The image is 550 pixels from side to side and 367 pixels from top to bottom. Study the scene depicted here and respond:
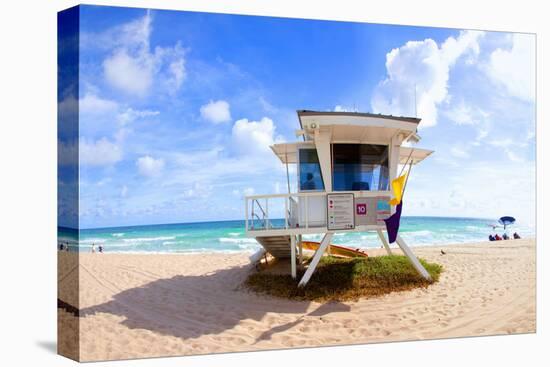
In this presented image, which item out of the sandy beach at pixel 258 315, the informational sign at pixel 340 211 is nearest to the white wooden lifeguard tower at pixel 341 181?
the informational sign at pixel 340 211

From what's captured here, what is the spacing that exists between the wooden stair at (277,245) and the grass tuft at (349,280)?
68 cm

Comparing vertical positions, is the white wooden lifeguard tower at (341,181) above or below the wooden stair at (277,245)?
above

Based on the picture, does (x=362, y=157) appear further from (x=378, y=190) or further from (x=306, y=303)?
(x=306, y=303)

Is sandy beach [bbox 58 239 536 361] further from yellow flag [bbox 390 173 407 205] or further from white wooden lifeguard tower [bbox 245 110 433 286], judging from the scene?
yellow flag [bbox 390 173 407 205]

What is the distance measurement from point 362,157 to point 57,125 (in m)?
5.33

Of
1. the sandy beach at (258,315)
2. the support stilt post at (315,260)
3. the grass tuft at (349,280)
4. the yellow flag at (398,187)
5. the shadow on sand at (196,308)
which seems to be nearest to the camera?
the sandy beach at (258,315)

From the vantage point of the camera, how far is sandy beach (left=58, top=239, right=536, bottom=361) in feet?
20.9

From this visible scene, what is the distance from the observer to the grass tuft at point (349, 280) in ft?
28.9

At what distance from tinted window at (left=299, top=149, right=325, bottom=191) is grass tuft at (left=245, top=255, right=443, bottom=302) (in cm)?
196

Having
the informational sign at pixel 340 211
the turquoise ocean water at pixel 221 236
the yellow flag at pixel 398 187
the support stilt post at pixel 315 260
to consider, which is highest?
the yellow flag at pixel 398 187

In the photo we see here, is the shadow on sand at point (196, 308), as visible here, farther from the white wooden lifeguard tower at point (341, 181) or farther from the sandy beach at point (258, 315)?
the white wooden lifeguard tower at point (341, 181)

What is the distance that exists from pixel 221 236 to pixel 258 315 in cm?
2179

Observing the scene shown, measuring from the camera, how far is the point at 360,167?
8.82 metres

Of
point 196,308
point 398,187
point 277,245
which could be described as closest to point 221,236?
point 277,245
